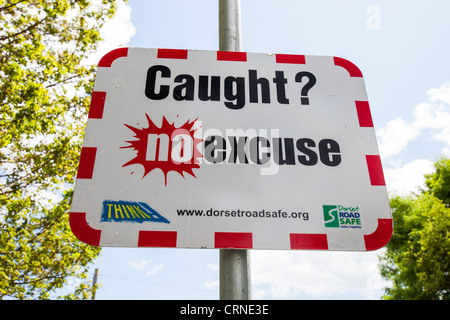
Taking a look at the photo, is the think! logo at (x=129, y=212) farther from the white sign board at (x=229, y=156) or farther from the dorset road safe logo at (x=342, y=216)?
the dorset road safe logo at (x=342, y=216)

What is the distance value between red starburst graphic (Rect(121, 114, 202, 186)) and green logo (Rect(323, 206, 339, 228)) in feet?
2.25

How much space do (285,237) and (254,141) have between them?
0.54 meters

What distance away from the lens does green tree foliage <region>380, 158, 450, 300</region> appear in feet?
41.4

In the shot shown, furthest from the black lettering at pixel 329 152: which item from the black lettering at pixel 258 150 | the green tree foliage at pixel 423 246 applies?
the green tree foliage at pixel 423 246

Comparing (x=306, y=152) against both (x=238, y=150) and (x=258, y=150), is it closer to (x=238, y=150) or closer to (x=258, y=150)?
(x=258, y=150)

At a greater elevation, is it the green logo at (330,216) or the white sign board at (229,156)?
the white sign board at (229,156)

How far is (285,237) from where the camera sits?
1.50m

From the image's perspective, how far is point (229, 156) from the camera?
1655 mm

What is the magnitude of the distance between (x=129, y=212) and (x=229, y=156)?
1.90ft

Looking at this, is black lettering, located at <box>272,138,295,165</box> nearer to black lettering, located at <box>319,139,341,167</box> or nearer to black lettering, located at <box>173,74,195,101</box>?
black lettering, located at <box>319,139,341,167</box>

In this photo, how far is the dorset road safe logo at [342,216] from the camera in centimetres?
153

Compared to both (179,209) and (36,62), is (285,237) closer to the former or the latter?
(179,209)

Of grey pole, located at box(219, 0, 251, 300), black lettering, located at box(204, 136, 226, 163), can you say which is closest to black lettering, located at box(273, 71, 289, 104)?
black lettering, located at box(204, 136, 226, 163)
